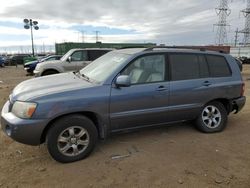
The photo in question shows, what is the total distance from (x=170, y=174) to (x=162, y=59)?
2.02m

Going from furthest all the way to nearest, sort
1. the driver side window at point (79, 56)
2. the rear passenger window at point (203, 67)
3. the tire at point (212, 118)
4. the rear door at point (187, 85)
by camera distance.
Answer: the driver side window at point (79, 56) → the tire at point (212, 118) → the rear passenger window at point (203, 67) → the rear door at point (187, 85)

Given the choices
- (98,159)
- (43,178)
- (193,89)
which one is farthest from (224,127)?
(43,178)

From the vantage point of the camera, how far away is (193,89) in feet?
Answer: 15.4

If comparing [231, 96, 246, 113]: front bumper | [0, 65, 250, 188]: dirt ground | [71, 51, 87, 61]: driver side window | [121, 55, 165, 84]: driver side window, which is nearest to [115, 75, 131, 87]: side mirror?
[121, 55, 165, 84]: driver side window

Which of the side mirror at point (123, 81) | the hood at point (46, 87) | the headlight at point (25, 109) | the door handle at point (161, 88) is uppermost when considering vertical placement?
the side mirror at point (123, 81)

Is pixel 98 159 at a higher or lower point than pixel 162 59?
lower

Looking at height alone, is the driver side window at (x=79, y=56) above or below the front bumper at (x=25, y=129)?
above

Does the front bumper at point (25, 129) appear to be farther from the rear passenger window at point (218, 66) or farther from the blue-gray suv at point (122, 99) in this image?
the rear passenger window at point (218, 66)

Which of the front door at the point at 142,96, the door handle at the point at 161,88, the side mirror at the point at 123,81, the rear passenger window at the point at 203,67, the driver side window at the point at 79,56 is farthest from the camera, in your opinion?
the driver side window at the point at 79,56

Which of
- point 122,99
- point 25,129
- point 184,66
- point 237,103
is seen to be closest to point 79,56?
point 184,66

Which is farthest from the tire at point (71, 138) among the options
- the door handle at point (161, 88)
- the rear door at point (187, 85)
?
the rear door at point (187, 85)

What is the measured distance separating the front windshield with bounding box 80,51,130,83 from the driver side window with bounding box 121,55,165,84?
0.21 metres

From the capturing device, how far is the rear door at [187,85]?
4.54m

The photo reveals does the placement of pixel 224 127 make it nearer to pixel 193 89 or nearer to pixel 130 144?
pixel 193 89
